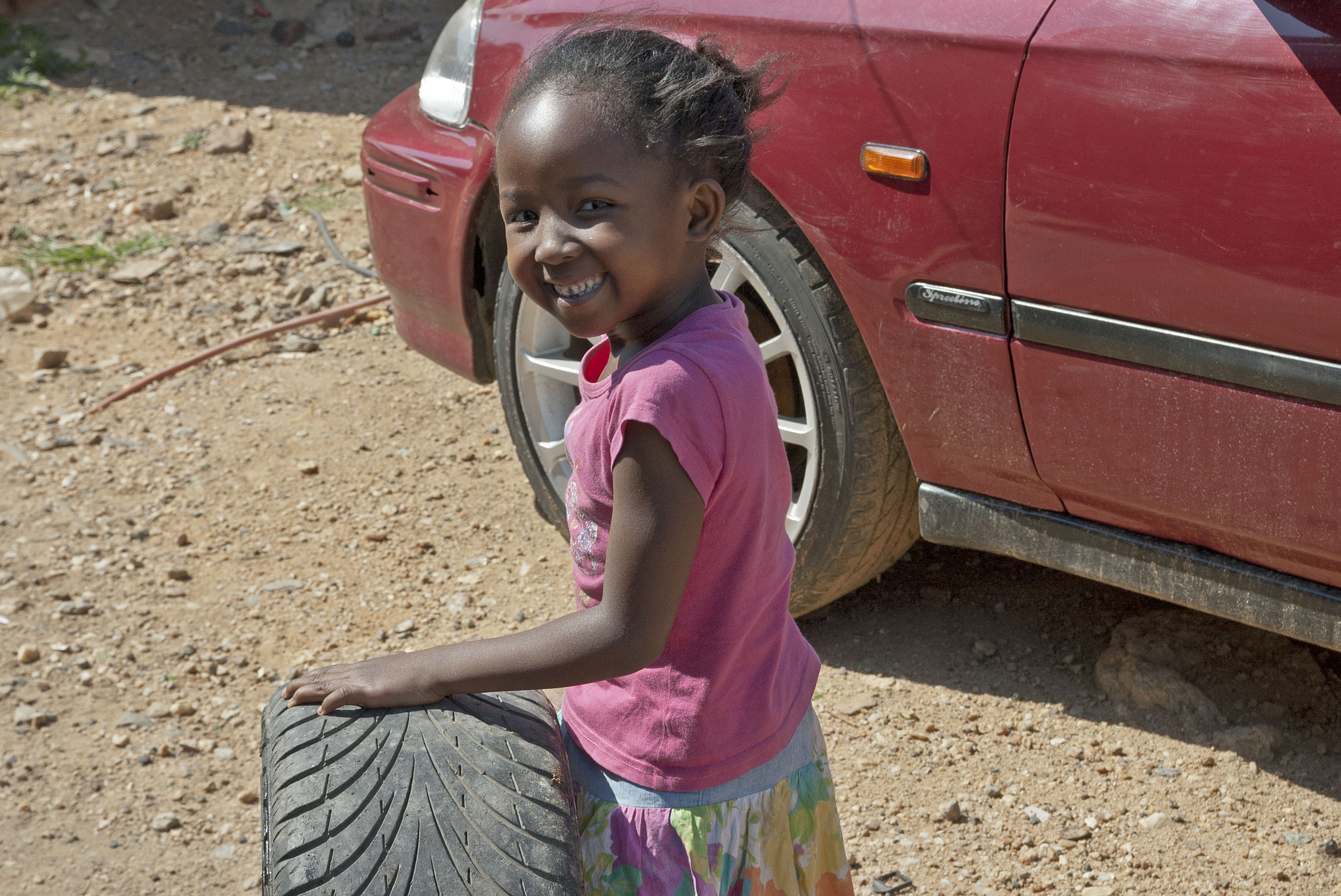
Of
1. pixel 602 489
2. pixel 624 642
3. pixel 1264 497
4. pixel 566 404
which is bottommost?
pixel 566 404

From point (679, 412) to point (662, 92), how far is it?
1.17ft

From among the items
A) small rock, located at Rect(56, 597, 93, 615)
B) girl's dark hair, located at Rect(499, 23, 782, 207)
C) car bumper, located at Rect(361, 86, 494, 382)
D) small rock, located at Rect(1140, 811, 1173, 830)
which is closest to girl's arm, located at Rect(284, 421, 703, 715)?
girl's dark hair, located at Rect(499, 23, 782, 207)

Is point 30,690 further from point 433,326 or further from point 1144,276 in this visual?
point 1144,276

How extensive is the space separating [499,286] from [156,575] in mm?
1378

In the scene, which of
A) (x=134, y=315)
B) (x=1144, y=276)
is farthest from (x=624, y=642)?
(x=134, y=315)

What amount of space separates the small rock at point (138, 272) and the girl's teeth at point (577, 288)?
4751 millimetres

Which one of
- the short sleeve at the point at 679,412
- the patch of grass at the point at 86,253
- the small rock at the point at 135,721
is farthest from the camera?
the patch of grass at the point at 86,253

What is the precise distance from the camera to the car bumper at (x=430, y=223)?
3189 millimetres

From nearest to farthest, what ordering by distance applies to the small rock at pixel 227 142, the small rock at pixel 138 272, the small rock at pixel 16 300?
the small rock at pixel 16 300
the small rock at pixel 138 272
the small rock at pixel 227 142

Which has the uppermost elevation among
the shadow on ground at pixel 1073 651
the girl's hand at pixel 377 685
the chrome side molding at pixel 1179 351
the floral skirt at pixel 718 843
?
the chrome side molding at pixel 1179 351

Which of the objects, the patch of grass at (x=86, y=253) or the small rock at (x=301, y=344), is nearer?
the small rock at (x=301, y=344)

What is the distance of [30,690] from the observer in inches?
126

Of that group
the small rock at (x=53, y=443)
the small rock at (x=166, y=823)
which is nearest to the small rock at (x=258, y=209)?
the small rock at (x=53, y=443)

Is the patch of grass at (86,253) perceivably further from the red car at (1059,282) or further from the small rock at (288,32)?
the red car at (1059,282)
